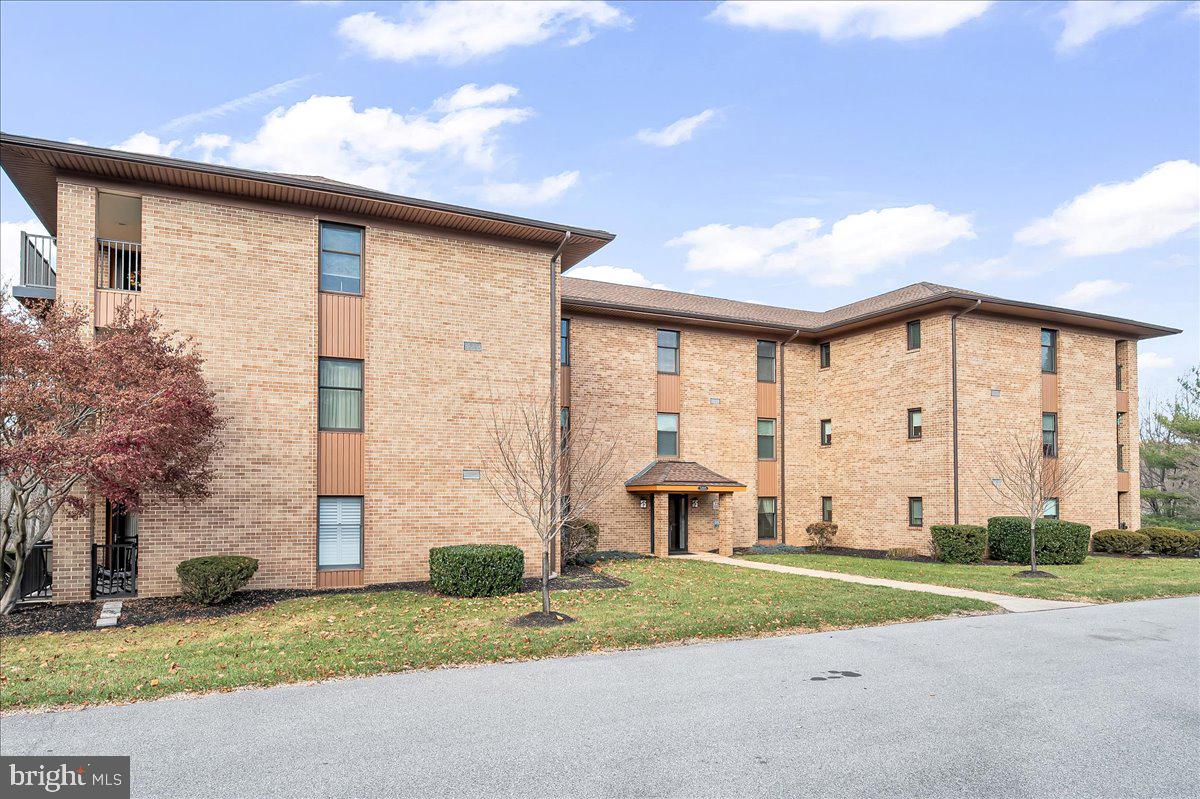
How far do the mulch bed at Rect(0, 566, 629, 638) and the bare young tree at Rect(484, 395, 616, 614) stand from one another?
211cm

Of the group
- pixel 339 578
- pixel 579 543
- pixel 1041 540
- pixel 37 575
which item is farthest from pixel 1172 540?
pixel 37 575

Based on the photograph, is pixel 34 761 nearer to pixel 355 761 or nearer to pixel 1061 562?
pixel 355 761

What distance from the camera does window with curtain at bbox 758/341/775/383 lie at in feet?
88.9

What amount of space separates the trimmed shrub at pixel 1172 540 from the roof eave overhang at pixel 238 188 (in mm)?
21936

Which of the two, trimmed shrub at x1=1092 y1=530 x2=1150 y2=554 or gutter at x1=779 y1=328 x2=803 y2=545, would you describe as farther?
gutter at x1=779 y1=328 x2=803 y2=545

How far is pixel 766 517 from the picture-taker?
27.0 meters

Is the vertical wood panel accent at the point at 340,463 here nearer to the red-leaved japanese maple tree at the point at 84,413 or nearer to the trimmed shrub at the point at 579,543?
the red-leaved japanese maple tree at the point at 84,413

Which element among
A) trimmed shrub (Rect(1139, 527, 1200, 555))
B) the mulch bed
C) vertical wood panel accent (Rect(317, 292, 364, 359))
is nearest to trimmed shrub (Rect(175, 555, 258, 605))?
the mulch bed

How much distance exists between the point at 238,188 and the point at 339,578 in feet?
26.2

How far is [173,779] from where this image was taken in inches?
216

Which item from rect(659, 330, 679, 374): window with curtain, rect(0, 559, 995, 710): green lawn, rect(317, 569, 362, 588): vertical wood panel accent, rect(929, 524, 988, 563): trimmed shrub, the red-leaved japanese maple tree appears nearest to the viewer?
rect(0, 559, 995, 710): green lawn

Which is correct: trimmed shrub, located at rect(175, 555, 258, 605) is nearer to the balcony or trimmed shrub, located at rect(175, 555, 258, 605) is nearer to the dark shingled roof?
the balcony

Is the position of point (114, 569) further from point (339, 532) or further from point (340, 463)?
point (340, 463)

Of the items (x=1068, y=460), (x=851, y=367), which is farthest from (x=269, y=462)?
(x=1068, y=460)
